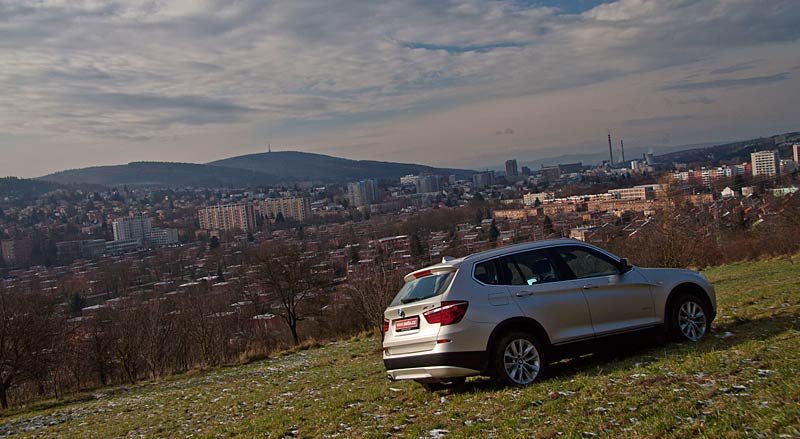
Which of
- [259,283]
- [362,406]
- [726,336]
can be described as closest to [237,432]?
[362,406]

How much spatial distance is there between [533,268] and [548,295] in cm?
42

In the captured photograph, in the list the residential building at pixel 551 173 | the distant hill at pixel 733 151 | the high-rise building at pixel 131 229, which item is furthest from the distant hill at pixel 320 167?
the distant hill at pixel 733 151

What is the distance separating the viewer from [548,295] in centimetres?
841

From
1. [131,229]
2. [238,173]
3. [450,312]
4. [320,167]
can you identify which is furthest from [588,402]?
[320,167]

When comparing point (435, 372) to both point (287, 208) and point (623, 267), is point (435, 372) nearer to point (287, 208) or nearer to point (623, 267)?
point (623, 267)

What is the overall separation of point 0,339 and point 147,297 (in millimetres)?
18194

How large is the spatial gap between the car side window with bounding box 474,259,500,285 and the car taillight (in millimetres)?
474

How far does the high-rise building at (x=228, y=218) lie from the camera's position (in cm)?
9581

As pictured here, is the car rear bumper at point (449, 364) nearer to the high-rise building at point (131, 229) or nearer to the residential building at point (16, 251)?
the residential building at point (16, 251)

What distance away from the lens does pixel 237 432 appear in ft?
28.4

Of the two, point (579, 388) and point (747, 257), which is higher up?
point (579, 388)

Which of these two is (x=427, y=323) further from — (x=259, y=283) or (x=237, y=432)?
(x=259, y=283)

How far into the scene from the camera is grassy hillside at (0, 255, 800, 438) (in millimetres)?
5527

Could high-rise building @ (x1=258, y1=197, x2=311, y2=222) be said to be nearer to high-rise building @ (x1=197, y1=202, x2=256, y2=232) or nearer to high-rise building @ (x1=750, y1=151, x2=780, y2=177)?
high-rise building @ (x1=197, y1=202, x2=256, y2=232)
